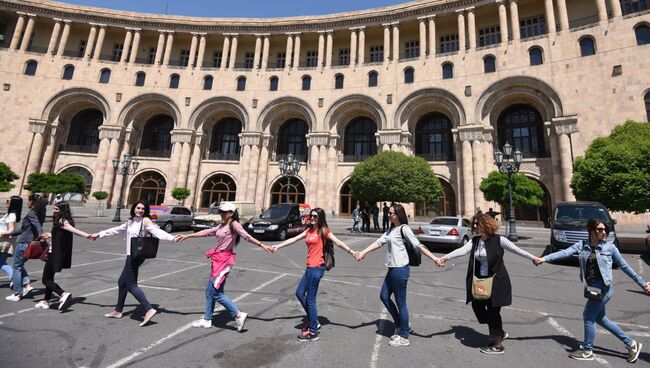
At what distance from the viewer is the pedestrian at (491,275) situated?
11.1 ft

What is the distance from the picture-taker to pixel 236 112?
101 feet

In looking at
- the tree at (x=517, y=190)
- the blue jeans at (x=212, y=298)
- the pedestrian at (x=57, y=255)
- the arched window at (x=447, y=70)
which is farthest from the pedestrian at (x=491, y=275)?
the arched window at (x=447, y=70)

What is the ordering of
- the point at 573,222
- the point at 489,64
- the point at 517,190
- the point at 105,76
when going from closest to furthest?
the point at 573,222 → the point at 517,190 → the point at 489,64 → the point at 105,76

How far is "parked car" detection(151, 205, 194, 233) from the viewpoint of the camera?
53.9ft

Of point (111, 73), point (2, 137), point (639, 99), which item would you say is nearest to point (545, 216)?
point (639, 99)

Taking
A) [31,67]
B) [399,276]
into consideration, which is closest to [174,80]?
[31,67]

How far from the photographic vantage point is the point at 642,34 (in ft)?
70.8

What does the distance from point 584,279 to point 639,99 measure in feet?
86.6

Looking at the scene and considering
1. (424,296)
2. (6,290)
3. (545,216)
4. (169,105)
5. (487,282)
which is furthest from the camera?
(169,105)

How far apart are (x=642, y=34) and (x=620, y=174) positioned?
18008 mm

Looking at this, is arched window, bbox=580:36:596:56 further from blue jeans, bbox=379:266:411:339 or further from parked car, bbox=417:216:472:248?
blue jeans, bbox=379:266:411:339

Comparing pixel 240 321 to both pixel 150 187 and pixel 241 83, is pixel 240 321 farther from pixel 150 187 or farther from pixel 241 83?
pixel 150 187

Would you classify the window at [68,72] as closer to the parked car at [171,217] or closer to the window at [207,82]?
the window at [207,82]

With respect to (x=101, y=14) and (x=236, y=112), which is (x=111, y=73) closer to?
(x=101, y=14)
